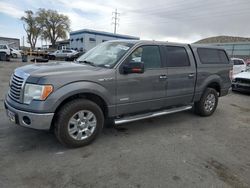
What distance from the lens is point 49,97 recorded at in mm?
3248

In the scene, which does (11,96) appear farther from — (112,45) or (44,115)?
(112,45)

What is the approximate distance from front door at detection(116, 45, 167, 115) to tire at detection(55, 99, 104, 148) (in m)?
0.51

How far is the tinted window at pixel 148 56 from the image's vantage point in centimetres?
419

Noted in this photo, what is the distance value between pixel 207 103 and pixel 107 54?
125 inches

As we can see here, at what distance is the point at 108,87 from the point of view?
150 inches

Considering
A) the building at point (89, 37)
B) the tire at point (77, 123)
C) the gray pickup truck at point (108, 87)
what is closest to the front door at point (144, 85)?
the gray pickup truck at point (108, 87)

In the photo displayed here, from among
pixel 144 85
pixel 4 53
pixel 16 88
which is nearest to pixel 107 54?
pixel 144 85

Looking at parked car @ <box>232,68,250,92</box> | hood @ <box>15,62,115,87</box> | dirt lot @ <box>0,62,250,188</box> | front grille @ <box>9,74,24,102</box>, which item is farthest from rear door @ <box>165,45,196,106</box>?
parked car @ <box>232,68,250,92</box>

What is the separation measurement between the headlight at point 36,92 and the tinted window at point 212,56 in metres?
3.87

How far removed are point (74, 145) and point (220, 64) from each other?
14.8ft

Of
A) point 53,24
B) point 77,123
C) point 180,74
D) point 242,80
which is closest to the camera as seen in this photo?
point 77,123

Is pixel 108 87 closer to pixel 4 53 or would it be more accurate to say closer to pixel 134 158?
pixel 134 158

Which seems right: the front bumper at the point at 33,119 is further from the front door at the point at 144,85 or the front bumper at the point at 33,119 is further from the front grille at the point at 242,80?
the front grille at the point at 242,80

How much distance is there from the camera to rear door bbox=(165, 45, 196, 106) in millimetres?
4715
